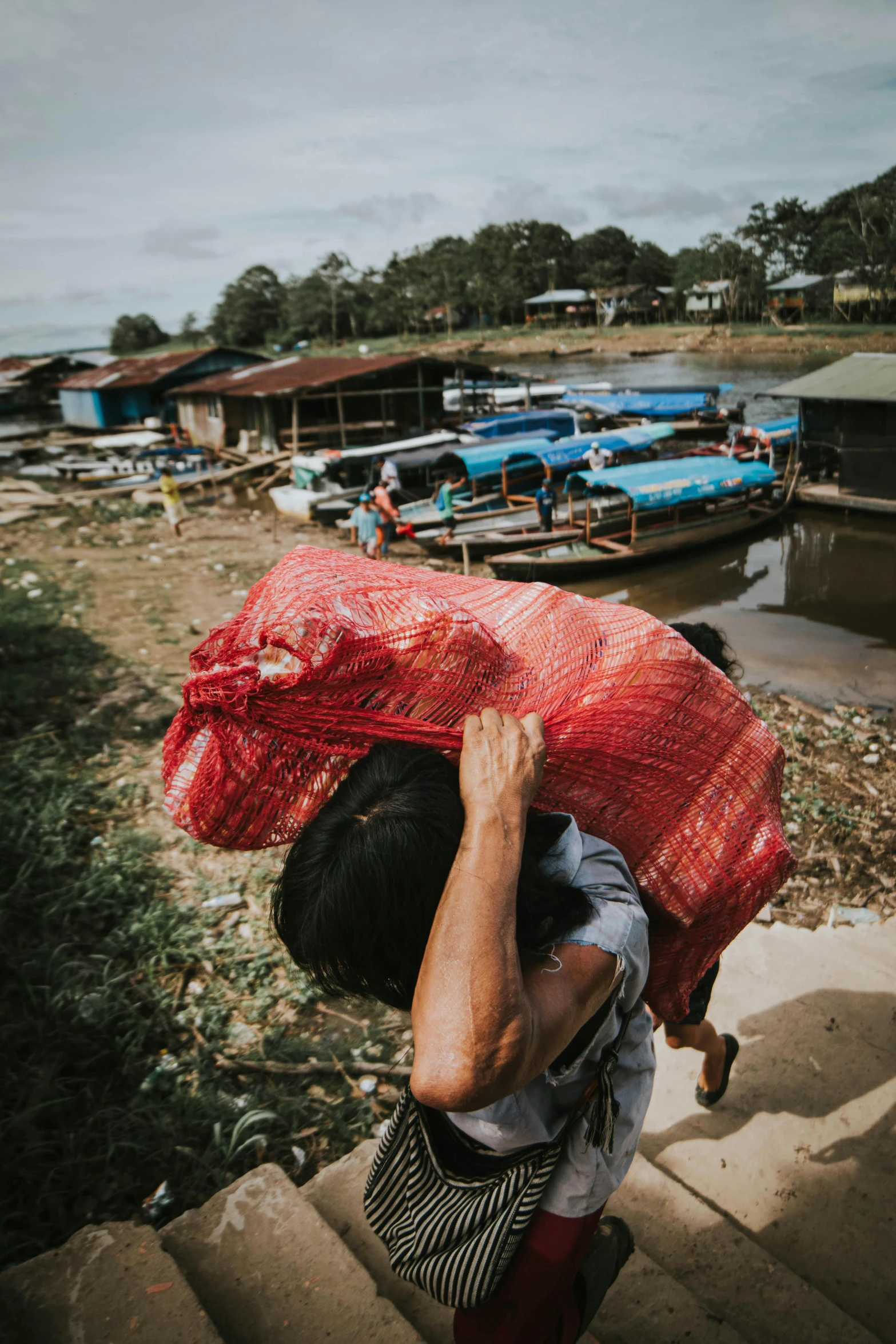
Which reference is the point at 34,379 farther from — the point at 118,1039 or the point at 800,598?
the point at 118,1039

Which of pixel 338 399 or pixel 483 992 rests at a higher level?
pixel 338 399

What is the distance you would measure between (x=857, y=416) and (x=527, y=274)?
6192cm

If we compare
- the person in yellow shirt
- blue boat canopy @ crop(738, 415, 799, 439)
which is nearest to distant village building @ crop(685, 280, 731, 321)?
blue boat canopy @ crop(738, 415, 799, 439)

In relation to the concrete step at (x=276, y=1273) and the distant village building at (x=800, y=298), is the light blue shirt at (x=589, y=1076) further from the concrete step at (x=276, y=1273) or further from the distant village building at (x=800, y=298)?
the distant village building at (x=800, y=298)

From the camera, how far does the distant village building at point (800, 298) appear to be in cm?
4991

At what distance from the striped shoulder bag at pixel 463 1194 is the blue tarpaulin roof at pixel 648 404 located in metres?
22.3

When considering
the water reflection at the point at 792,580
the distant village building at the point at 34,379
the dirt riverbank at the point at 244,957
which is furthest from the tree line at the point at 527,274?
the dirt riverbank at the point at 244,957

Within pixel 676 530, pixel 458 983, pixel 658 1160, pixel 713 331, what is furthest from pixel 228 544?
pixel 713 331

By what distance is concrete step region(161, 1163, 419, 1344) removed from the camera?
1.56 meters

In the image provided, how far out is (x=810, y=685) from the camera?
8750 mm

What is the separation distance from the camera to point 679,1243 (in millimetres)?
1960

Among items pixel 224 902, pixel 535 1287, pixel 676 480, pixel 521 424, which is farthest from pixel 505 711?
pixel 521 424

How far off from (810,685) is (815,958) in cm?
626

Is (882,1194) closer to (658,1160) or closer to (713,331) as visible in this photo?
(658,1160)
